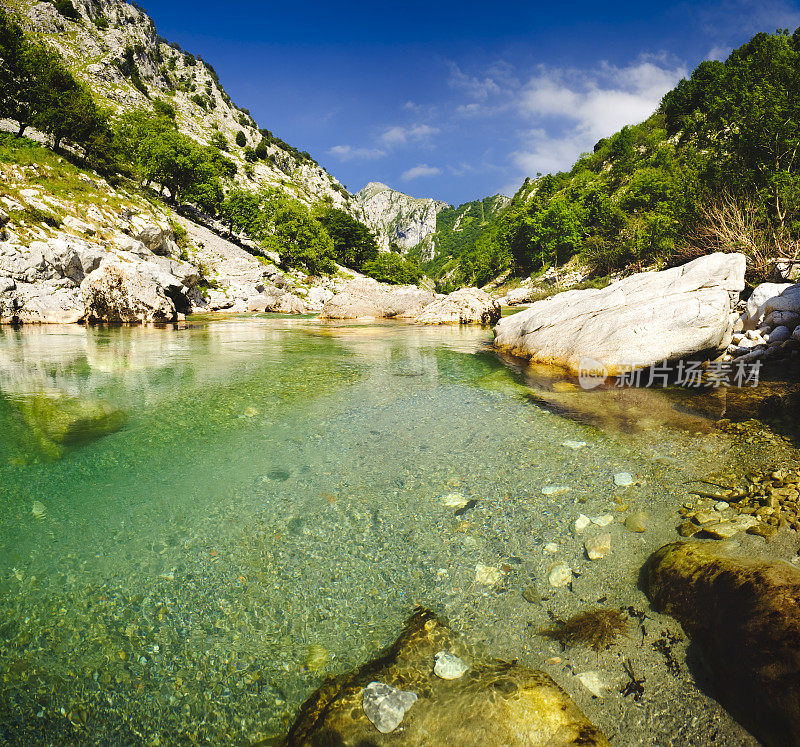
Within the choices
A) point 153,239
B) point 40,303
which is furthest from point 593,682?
point 153,239

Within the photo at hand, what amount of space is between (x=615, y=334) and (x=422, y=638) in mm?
10207

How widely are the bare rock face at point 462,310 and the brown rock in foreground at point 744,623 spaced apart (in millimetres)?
28068

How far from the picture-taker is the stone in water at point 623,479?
16.1 ft

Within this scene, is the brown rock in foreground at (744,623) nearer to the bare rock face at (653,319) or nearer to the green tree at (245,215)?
the bare rock face at (653,319)

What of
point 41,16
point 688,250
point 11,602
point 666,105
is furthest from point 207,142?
point 11,602

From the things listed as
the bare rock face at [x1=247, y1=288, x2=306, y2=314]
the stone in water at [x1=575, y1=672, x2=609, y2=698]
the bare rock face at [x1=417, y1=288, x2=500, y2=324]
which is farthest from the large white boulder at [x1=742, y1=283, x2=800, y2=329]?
the bare rock face at [x1=247, y1=288, x2=306, y2=314]

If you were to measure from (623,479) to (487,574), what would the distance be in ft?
8.75

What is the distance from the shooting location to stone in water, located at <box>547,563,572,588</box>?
336cm

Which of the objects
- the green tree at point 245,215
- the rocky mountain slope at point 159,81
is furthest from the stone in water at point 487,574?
the rocky mountain slope at point 159,81

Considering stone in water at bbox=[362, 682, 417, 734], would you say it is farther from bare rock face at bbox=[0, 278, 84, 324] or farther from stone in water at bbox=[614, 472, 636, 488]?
bare rock face at bbox=[0, 278, 84, 324]

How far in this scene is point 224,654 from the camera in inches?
107

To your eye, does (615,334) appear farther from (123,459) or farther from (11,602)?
(11,602)

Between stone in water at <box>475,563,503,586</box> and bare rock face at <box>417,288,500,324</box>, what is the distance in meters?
27.7

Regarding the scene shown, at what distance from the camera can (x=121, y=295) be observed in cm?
2603
